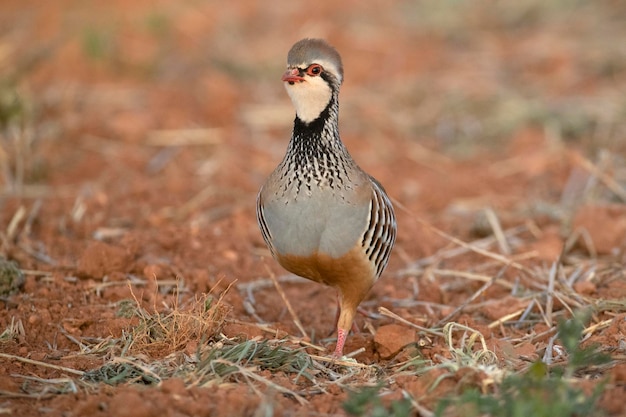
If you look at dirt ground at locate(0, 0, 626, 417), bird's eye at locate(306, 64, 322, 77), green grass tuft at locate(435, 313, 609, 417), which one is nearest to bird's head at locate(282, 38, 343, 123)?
bird's eye at locate(306, 64, 322, 77)

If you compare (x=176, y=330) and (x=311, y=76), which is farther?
(x=311, y=76)

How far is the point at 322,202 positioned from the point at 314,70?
0.68m

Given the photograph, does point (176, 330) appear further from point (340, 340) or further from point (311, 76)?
point (311, 76)

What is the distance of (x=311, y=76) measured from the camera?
444 centimetres

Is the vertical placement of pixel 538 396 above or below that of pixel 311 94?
below

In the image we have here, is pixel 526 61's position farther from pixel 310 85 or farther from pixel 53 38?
pixel 310 85

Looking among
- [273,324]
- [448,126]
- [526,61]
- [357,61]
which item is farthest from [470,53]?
[273,324]

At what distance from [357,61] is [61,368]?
7420 mm

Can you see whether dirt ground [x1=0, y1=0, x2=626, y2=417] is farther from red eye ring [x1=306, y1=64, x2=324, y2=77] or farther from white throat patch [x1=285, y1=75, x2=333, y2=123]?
red eye ring [x1=306, y1=64, x2=324, y2=77]

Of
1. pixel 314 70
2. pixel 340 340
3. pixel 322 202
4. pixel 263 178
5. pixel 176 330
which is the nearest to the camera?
pixel 176 330

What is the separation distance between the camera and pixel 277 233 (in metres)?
4.37

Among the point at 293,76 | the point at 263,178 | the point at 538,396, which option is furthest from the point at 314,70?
the point at 263,178

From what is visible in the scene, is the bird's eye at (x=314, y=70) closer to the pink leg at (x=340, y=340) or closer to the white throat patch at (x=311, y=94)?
the white throat patch at (x=311, y=94)

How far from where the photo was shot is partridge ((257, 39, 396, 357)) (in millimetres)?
4309
